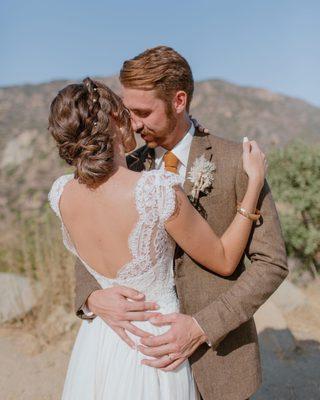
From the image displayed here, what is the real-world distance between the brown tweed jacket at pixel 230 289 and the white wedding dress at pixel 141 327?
3.1 inches

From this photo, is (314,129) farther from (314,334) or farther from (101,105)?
(101,105)

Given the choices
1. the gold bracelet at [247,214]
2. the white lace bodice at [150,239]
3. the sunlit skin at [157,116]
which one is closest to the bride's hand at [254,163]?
the gold bracelet at [247,214]

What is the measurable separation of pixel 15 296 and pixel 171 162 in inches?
182

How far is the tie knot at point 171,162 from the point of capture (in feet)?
8.50

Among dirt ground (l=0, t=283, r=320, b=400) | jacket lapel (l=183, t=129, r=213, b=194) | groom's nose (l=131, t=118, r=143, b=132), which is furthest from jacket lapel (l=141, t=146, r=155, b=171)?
dirt ground (l=0, t=283, r=320, b=400)

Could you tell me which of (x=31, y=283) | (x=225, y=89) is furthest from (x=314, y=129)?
(x=31, y=283)

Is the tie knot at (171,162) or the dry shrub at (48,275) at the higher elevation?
the tie knot at (171,162)

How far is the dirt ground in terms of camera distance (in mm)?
5137

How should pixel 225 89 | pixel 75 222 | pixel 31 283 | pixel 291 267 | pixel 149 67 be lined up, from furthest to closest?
pixel 225 89 → pixel 291 267 → pixel 31 283 → pixel 149 67 → pixel 75 222

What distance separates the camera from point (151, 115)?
2.64m

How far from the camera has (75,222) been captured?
2270 millimetres

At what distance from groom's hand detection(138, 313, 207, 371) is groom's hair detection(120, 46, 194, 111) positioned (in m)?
1.09

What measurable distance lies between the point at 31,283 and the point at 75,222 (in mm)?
4698

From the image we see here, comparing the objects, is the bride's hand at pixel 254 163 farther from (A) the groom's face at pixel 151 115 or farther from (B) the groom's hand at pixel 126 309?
(B) the groom's hand at pixel 126 309
